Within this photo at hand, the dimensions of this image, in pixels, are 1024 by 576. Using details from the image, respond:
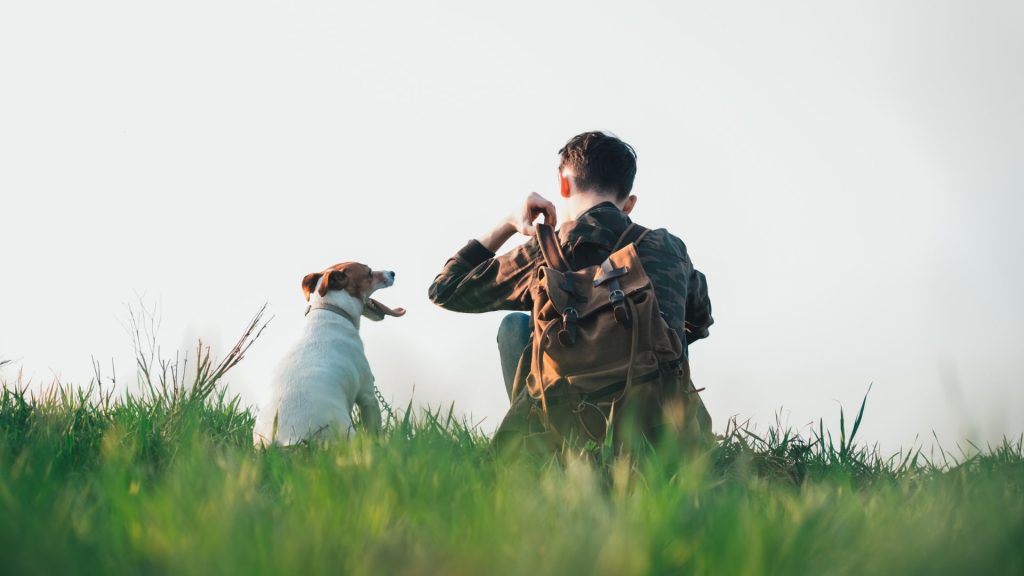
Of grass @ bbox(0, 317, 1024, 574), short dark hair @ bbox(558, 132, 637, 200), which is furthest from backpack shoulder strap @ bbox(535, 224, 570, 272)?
grass @ bbox(0, 317, 1024, 574)

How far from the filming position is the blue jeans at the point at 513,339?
13.4ft

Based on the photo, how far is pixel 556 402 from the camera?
3289 millimetres

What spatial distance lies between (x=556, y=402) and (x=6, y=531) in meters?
2.02

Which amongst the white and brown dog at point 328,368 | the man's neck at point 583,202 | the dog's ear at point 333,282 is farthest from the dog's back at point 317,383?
the man's neck at point 583,202

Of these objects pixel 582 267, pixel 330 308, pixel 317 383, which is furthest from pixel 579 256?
pixel 330 308

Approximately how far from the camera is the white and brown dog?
13.9 ft

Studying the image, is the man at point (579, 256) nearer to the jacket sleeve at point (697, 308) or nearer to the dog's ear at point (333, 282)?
the jacket sleeve at point (697, 308)

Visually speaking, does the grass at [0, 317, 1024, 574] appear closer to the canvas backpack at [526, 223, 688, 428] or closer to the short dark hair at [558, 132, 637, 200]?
the canvas backpack at [526, 223, 688, 428]

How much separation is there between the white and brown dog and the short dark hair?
4.51 ft

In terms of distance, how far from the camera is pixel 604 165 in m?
3.63

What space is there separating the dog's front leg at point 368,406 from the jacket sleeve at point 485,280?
1.33m

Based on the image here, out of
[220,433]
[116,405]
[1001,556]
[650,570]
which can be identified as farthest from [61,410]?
[1001,556]

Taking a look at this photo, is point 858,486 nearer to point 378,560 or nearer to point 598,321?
point 598,321

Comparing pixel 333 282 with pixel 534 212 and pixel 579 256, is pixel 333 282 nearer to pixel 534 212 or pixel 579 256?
pixel 534 212
